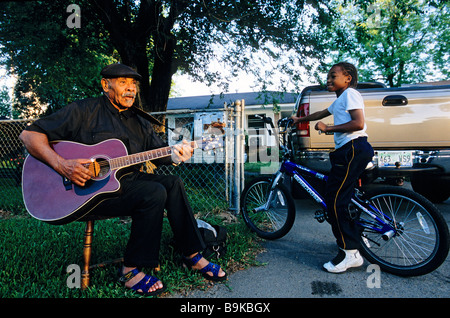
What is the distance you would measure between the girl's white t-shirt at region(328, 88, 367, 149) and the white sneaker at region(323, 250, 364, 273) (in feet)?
3.27

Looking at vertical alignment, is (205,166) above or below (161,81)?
below

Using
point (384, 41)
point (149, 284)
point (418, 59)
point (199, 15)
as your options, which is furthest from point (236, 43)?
point (418, 59)

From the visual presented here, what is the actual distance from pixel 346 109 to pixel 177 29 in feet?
20.3

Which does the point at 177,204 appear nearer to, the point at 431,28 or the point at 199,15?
the point at 199,15

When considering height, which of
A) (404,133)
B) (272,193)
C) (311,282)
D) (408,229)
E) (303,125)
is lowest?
(311,282)

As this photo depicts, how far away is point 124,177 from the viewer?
2.31 m

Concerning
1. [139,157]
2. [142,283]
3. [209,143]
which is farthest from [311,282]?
[139,157]

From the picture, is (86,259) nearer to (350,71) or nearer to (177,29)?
(350,71)

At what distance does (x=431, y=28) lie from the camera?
19.0 m

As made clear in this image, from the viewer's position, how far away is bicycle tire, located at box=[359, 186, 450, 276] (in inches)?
83.8

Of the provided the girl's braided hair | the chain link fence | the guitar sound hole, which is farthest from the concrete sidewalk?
the girl's braided hair

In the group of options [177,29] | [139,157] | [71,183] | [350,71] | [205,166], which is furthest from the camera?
[177,29]

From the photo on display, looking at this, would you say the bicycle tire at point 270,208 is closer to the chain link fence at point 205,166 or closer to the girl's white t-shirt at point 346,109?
the chain link fence at point 205,166
